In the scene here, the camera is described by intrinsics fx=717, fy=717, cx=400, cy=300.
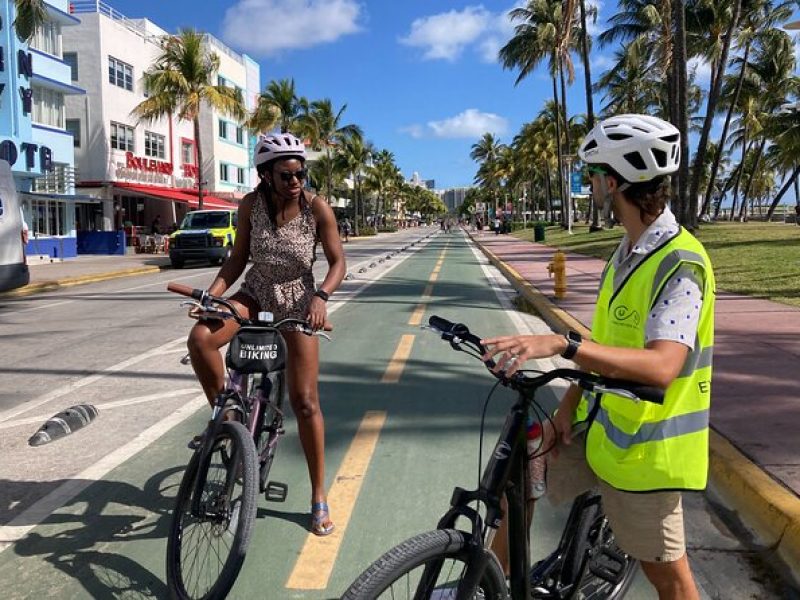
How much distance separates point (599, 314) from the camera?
2.42 m

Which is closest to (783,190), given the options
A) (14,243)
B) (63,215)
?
(63,215)

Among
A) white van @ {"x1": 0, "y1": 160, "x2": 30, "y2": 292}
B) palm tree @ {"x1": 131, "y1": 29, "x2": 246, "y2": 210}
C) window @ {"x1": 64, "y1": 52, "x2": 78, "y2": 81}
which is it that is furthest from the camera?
window @ {"x1": 64, "y1": 52, "x2": 78, "y2": 81}

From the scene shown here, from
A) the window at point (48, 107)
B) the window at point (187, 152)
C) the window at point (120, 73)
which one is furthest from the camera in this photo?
the window at point (187, 152)

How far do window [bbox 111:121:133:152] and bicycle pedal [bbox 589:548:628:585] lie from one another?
1508 inches

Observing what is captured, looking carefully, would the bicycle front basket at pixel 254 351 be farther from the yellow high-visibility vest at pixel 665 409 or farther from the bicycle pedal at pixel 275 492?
the yellow high-visibility vest at pixel 665 409

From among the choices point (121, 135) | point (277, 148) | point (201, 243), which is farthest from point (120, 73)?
point (277, 148)

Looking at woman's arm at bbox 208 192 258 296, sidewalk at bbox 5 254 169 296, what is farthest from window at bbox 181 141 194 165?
woman's arm at bbox 208 192 258 296

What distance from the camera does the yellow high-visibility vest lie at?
2.07 metres

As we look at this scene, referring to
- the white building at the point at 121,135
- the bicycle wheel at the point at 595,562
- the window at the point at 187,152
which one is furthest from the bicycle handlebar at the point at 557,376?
the window at the point at 187,152

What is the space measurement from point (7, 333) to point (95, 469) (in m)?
7.27

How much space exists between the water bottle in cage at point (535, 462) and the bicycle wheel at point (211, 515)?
119cm

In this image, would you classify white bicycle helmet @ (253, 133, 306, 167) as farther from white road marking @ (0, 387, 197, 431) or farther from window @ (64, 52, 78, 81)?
window @ (64, 52, 78, 81)

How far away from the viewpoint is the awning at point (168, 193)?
3647 centimetres

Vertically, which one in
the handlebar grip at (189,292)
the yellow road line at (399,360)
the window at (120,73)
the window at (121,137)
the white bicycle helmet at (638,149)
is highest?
the window at (120,73)
